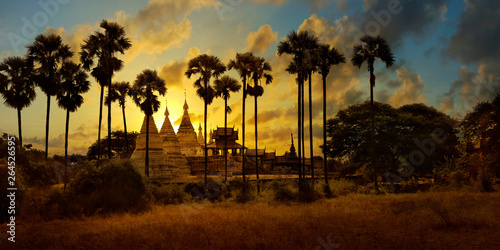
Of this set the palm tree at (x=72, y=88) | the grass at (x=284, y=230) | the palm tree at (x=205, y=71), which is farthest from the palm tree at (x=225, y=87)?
the grass at (x=284, y=230)

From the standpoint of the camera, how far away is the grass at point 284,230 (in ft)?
47.1

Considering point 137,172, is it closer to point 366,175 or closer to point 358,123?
point 366,175

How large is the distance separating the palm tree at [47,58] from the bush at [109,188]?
14.1m

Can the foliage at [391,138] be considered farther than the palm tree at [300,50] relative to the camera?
Yes

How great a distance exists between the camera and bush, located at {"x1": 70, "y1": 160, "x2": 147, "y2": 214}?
2430 centimetres

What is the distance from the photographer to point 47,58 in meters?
37.6

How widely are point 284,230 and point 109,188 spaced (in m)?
12.7

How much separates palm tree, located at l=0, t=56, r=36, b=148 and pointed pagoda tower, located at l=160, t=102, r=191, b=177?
835 inches

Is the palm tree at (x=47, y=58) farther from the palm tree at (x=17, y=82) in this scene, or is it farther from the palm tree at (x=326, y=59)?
the palm tree at (x=326, y=59)

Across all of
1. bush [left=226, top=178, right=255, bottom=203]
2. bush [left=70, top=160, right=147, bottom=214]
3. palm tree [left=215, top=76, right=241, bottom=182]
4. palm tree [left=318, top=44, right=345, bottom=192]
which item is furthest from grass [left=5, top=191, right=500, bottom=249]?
palm tree [left=215, top=76, right=241, bottom=182]

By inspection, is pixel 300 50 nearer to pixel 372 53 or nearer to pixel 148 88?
pixel 372 53

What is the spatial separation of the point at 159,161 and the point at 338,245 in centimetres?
3956

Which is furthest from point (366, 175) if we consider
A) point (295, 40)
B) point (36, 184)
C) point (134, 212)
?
point (36, 184)

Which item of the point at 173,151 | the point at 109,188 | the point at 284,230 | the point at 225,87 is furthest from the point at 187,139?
the point at 284,230
